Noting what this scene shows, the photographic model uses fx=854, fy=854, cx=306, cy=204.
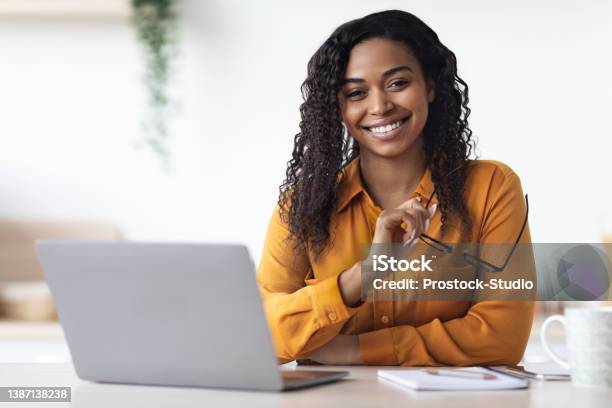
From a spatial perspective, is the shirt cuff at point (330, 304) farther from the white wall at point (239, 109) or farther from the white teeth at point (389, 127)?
the white wall at point (239, 109)

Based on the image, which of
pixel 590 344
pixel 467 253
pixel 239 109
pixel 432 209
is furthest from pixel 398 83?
pixel 239 109

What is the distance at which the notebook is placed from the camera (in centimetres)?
109

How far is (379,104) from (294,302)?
0.49 meters

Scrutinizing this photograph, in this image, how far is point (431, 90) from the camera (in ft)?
6.51

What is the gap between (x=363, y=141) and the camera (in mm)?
1903

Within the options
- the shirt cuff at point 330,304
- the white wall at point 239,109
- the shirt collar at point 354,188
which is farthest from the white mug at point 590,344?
the white wall at point 239,109

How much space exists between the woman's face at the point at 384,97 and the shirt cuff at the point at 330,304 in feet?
1.44

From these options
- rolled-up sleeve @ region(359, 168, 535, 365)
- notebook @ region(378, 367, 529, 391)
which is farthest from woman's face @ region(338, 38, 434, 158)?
notebook @ region(378, 367, 529, 391)

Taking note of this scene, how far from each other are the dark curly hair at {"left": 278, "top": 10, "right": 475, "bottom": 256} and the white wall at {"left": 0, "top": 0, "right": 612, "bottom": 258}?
198cm

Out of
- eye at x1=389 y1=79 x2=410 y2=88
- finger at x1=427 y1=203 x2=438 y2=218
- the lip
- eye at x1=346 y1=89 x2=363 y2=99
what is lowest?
finger at x1=427 y1=203 x2=438 y2=218

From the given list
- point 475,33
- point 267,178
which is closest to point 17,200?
point 267,178

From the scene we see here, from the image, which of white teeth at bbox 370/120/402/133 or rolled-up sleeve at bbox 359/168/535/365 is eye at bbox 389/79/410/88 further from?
rolled-up sleeve at bbox 359/168/535/365

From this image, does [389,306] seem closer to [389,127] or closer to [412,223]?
[412,223]

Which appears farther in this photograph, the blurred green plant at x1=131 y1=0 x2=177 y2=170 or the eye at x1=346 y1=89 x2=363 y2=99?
the blurred green plant at x1=131 y1=0 x2=177 y2=170
